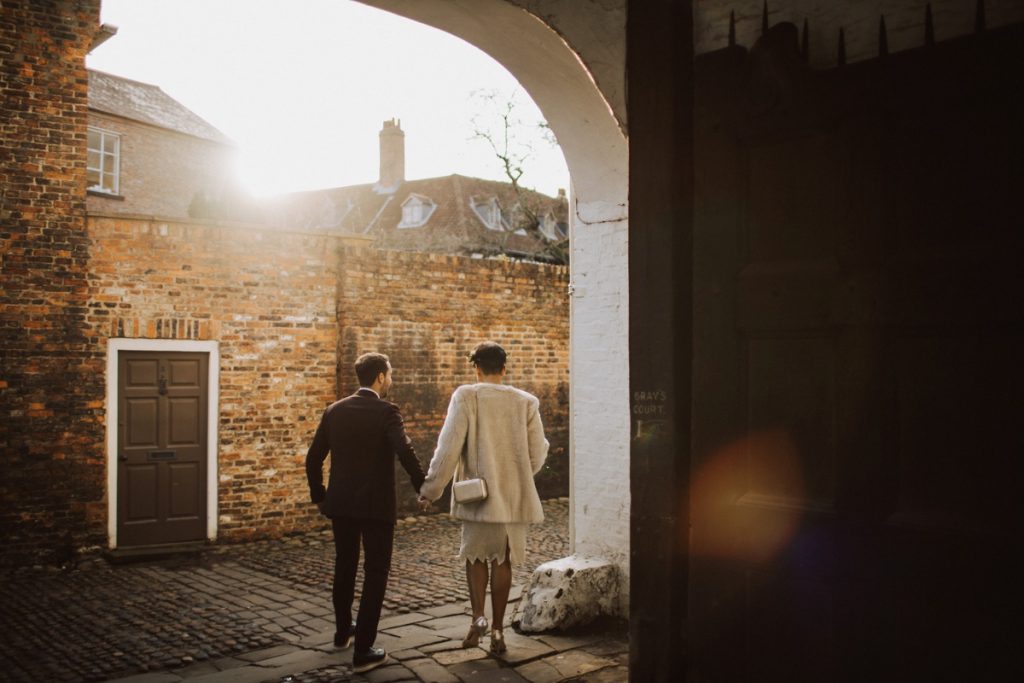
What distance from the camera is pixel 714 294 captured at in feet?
6.31

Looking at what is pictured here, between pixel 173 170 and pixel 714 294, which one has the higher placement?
pixel 173 170

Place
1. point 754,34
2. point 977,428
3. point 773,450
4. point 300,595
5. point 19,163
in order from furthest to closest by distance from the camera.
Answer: point 19,163
point 300,595
point 754,34
point 773,450
point 977,428

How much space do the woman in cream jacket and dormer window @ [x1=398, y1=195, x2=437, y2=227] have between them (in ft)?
107

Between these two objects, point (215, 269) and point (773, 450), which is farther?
point (215, 269)

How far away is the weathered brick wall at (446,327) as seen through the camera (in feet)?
35.6

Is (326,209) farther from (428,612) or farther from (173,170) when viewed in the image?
(428,612)

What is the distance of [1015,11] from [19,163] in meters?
9.27

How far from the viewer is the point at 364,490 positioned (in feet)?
16.2

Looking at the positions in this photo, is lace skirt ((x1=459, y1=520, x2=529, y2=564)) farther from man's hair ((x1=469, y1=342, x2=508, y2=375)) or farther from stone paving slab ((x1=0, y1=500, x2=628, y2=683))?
man's hair ((x1=469, y1=342, x2=508, y2=375))

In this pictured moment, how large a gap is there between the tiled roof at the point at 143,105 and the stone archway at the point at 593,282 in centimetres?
2195

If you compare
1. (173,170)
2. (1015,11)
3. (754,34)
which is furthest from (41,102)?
(173,170)

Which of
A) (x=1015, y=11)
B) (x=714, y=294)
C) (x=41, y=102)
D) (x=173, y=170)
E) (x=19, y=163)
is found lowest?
(x=714, y=294)

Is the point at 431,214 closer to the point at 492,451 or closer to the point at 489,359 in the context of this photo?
the point at 489,359

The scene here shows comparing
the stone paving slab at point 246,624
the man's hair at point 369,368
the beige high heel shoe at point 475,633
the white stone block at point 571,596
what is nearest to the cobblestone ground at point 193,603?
the stone paving slab at point 246,624
